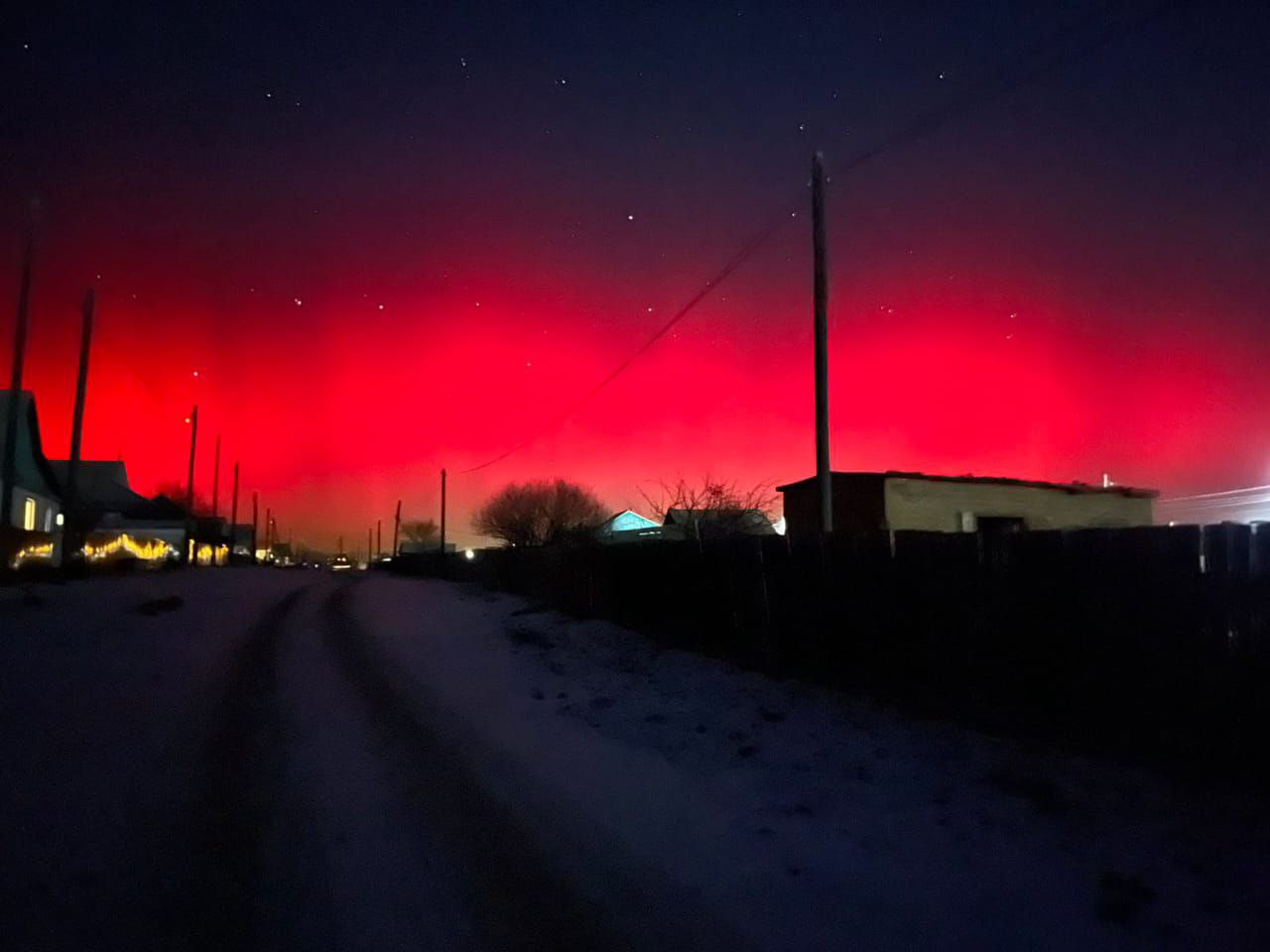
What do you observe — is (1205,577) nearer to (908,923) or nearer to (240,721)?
(908,923)

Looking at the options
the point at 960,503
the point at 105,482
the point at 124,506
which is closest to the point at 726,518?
the point at 960,503

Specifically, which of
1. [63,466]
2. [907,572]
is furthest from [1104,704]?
[63,466]

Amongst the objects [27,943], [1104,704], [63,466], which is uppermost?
[63,466]

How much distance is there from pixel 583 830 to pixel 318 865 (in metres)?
1.67

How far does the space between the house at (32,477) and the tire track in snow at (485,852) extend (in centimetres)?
4584

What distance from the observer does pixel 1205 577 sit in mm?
6137

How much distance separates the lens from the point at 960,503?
2836cm

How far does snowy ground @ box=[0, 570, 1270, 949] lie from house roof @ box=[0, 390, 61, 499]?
150 ft

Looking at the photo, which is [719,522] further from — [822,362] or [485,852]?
[485,852]

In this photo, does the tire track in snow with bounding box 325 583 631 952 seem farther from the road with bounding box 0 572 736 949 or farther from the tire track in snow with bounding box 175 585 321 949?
the tire track in snow with bounding box 175 585 321 949

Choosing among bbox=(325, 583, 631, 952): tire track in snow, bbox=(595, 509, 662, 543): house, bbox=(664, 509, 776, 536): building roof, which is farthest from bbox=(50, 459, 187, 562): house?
bbox=(325, 583, 631, 952): tire track in snow

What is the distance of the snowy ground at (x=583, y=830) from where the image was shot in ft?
14.5

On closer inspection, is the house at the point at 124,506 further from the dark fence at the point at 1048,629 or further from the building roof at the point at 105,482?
the dark fence at the point at 1048,629

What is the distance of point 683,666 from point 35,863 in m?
8.25
